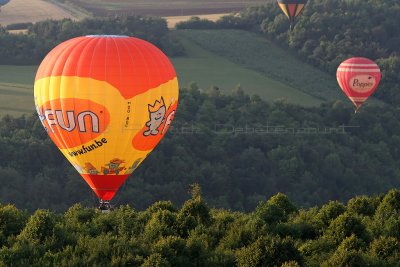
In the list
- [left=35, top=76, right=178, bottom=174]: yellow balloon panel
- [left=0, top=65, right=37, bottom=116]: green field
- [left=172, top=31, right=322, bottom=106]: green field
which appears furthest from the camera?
[left=172, top=31, right=322, bottom=106]: green field

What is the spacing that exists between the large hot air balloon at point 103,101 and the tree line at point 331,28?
10783 cm

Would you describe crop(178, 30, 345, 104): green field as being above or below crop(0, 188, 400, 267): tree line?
below

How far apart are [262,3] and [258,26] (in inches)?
346

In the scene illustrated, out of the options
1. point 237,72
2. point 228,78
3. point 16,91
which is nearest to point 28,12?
point 237,72

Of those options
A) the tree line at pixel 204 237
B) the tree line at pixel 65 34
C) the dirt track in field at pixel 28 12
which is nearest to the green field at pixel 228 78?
the tree line at pixel 65 34

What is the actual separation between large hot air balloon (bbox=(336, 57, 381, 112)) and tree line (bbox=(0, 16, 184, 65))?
43747 mm

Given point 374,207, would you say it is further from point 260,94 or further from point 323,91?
point 323,91

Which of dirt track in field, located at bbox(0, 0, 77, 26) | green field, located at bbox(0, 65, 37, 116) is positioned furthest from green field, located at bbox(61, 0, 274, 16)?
green field, located at bbox(0, 65, 37, 116)

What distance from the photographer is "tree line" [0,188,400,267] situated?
41750mm

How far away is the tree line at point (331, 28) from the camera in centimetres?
16812

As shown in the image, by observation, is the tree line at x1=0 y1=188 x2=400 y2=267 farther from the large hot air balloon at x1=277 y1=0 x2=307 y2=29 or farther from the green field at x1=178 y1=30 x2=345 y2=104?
the green field at x1=178 y1=30 x2=345 y2=104

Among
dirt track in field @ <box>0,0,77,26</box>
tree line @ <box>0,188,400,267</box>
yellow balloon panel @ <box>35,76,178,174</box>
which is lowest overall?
dirt track in field @ <box>0,0,77,26</box>

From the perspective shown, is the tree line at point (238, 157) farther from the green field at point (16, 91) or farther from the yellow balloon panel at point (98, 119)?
the yellow balloon panel at point (98, 119)

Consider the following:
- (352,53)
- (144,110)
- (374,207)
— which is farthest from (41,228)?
(352,53)
